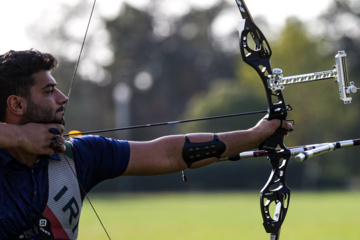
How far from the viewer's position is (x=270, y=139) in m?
4.23

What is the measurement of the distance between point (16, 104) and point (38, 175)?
0.39 metres

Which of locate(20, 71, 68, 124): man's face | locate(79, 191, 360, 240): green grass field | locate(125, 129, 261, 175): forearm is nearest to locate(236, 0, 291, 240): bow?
locate(125, 129, 261, 175): forearm

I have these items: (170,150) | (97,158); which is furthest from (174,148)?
(97,158)

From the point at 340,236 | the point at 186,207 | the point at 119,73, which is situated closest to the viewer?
the point at 340,236

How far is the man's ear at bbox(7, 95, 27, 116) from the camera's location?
3.84 meters

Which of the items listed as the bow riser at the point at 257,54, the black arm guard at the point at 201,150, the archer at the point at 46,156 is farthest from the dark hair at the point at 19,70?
the bow riser at the point at 257,54

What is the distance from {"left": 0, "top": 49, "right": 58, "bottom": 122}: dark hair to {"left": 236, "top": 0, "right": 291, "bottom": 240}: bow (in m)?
1.26

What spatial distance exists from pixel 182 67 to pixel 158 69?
223cm

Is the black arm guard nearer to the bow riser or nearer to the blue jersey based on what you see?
the blue jersey

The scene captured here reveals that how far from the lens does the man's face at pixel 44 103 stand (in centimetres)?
381

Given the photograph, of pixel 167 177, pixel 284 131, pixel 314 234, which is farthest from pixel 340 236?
pixel 167 177

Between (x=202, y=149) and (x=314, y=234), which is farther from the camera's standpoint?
(x=314, y=234)

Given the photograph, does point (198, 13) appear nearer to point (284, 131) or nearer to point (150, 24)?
point (150, 24)

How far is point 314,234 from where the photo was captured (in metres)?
15.6
